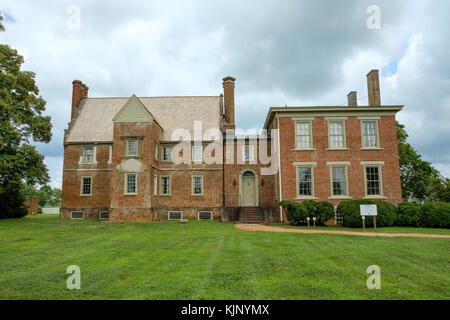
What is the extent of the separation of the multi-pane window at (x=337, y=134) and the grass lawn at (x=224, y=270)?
444 inches

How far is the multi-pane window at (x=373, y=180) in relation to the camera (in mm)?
20781

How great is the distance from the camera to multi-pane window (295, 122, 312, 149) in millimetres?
21406

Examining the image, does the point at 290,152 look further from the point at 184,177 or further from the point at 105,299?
the point at 105,299

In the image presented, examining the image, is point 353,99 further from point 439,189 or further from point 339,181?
point 439,189

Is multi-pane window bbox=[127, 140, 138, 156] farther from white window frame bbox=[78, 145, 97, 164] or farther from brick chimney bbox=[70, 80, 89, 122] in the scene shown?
brick chimney bbox=[70, 80, 89, 122]

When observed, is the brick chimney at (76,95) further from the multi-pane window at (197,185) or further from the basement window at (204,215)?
the basement window at (204,215)

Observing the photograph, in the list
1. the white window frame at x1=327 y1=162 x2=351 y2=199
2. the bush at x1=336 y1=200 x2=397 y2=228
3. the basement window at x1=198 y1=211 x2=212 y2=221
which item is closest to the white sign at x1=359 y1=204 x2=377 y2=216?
the bush at x1=336 y1=200 x2=397 y2=228

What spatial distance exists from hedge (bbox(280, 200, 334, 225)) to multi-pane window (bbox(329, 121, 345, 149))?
5185 millimetres

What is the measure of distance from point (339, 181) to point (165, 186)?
1428cm

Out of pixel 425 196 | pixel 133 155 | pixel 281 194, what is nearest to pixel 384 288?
pixel 281 194

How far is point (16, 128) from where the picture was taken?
21.9 meters

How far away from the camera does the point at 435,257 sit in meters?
8.56

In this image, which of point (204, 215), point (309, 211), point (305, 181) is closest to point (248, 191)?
point (204, 215)
